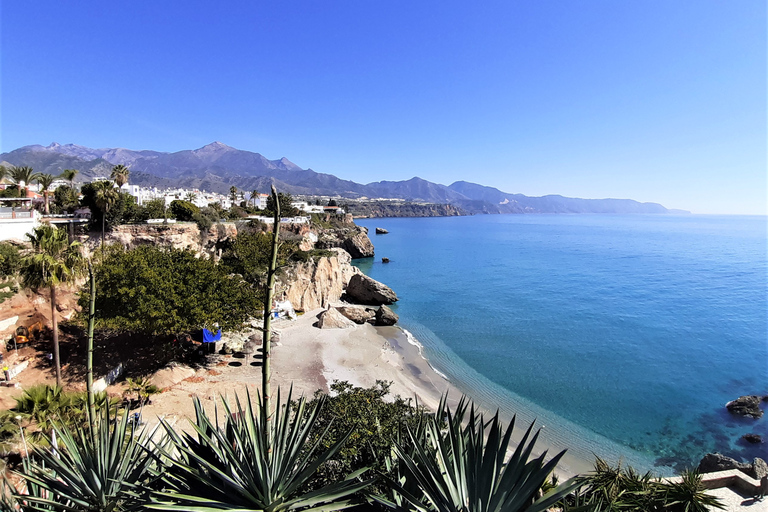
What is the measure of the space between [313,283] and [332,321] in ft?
23.3

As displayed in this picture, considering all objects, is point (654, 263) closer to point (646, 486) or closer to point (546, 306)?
point (546, 306)

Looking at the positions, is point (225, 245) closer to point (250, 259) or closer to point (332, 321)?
point (250, 259)

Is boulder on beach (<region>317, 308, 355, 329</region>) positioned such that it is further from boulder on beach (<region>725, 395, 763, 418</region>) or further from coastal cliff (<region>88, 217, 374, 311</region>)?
boulder on beach (<region>725, 395, 763, 418</region>)

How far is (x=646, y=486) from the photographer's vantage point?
828 cm

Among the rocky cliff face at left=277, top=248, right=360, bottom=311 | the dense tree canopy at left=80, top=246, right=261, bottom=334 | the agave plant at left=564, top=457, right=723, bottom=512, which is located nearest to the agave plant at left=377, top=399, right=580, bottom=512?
the agave plant at left=564, top=457, right=723, bottom=512

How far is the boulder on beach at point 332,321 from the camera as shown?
26.2 meters

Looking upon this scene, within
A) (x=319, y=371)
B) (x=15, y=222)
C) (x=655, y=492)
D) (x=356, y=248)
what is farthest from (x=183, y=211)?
(x=655, y=492)

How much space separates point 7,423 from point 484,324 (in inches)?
1177

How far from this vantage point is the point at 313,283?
32.8 m

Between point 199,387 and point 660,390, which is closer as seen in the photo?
point 199,387

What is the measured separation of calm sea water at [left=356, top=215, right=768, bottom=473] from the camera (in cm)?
1761

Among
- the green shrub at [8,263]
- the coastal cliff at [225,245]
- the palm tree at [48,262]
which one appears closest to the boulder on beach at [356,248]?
the coastal cliff at [225,245]

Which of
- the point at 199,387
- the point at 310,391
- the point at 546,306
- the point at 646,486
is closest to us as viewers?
the point at 646,486

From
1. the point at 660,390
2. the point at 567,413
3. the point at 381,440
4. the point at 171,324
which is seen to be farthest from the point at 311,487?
the point at 660,390
